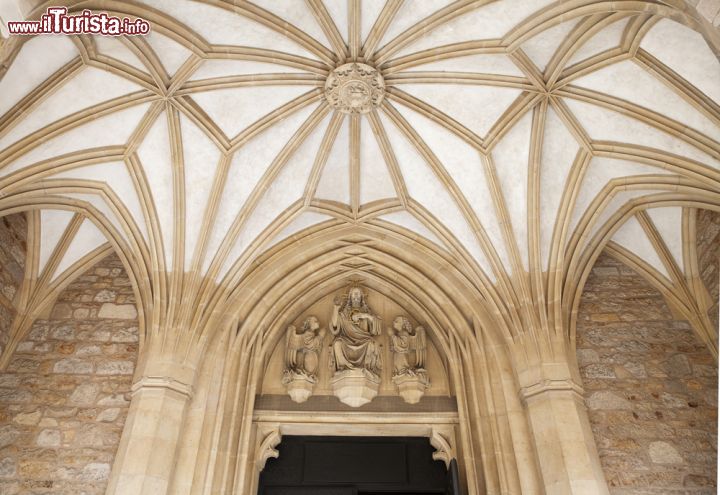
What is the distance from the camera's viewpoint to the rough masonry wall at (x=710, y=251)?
25.2 ft

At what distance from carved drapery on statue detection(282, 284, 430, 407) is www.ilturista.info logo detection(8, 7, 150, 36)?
15.2 feet

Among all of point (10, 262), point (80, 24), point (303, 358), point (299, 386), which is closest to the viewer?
point (80, 24)

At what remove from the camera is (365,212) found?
356 inches

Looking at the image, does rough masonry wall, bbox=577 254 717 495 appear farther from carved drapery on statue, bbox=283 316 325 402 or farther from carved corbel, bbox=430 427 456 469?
carved drapery on statue, bbox=283 316 325 402

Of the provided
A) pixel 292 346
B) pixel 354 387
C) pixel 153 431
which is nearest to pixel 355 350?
pixel 354 387

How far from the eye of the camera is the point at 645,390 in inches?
290

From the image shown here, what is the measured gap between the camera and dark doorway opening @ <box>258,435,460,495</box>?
8.04m

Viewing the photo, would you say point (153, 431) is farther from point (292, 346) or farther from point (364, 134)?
point (364, 134)

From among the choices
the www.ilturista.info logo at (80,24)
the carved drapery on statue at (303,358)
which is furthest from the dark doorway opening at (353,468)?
the www.ilturista.info logo at (80,24)

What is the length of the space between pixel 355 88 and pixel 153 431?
502 cm

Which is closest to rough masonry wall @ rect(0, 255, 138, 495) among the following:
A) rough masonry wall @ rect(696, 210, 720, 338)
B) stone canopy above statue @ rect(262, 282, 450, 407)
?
stone canopy above statue @ rect(262, 282, 450, 407)

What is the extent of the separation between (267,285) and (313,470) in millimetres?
2776

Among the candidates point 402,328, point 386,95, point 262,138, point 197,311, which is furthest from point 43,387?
point 386,95

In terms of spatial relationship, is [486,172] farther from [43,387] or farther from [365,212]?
[43,387]
